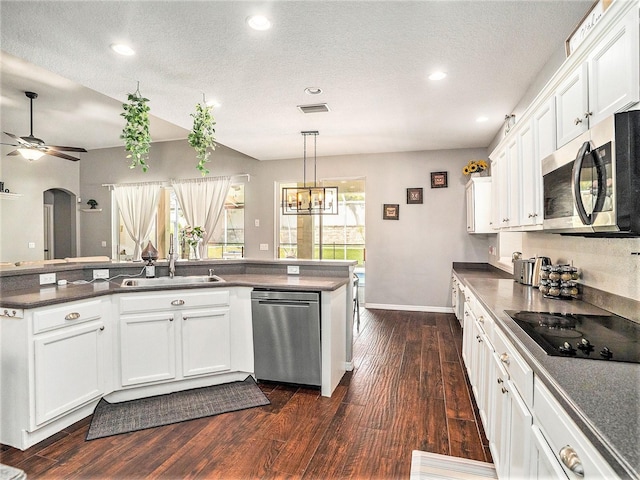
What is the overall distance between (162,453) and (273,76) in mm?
2925

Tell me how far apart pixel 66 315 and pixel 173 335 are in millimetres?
744

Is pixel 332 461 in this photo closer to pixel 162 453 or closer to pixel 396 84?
pixel 162 453

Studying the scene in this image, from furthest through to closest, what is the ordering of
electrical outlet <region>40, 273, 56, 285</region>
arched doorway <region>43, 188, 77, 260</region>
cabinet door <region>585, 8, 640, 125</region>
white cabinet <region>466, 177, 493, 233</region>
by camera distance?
arched doorway <region>43, 188, 77, 260</region>
white cabinet <region>466, 177, 493, 233</region>
electrical outlet <region>40, 273, 56, 285</region>
cabinet door <region>585, 8, 640, 125</region>

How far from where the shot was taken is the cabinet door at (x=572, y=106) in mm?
1694

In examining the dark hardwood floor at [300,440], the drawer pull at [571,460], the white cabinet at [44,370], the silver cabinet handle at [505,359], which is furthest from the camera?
the white cabinet at [44,370]

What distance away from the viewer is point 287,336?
284 centimetres

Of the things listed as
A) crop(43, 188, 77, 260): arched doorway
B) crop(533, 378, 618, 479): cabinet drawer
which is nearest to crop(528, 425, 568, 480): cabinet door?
crop(533, 378, 618, 479): cabinet drawer

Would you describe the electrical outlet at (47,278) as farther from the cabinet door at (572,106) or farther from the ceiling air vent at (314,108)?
the cabinet door at (572,106)

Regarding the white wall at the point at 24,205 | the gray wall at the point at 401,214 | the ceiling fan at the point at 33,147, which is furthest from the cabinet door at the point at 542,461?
the white wall at the point at 24,205

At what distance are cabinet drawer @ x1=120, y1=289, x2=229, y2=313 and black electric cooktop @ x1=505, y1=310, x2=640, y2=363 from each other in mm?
2138

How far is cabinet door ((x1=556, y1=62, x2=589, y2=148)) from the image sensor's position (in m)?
1.69

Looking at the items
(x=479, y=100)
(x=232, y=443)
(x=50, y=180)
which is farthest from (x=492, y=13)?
(x=50, y=180)

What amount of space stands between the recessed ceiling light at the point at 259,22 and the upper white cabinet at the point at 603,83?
1.81m

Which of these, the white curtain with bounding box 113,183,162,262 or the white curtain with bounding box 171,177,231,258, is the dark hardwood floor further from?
the white curtain with bounding box 113,183,162,262
